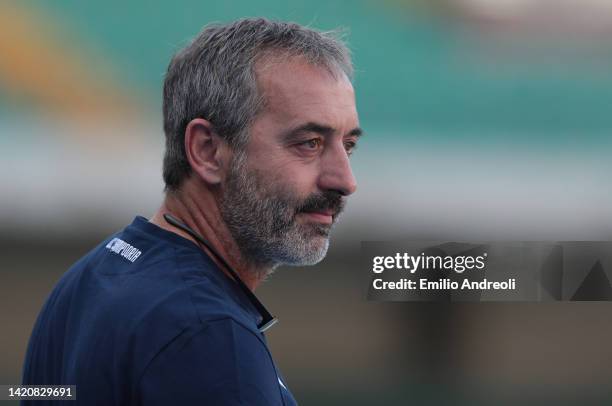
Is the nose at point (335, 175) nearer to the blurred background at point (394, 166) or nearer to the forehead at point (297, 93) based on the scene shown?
the forehead at point (297, 93)

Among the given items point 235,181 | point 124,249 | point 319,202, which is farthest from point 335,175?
point 124,249

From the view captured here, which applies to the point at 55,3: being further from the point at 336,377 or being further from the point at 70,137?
the point at 336,377

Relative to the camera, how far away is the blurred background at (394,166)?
3.03 metres

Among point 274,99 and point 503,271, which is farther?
point 503,271

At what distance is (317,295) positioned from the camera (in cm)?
304

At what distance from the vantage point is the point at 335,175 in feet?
4.43

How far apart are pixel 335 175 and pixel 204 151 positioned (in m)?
0.20

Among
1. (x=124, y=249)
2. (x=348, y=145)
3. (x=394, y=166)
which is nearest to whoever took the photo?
(x=124, y=249)

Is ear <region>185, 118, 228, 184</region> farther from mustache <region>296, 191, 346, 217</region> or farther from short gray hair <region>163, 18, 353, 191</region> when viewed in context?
mustache <region>296, 191, 346, 217</region>

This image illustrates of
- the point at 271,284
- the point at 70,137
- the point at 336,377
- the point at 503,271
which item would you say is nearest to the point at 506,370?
the point at 503,271

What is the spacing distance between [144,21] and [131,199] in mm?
619

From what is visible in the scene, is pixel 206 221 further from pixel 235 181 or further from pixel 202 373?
pixel 202 373

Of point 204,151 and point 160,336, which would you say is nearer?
point 160,336

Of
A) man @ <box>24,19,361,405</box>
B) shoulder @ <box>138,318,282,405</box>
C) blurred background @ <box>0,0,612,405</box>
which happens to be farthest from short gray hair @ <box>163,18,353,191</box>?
blurred background @ <box>0,0,612,405</box>
